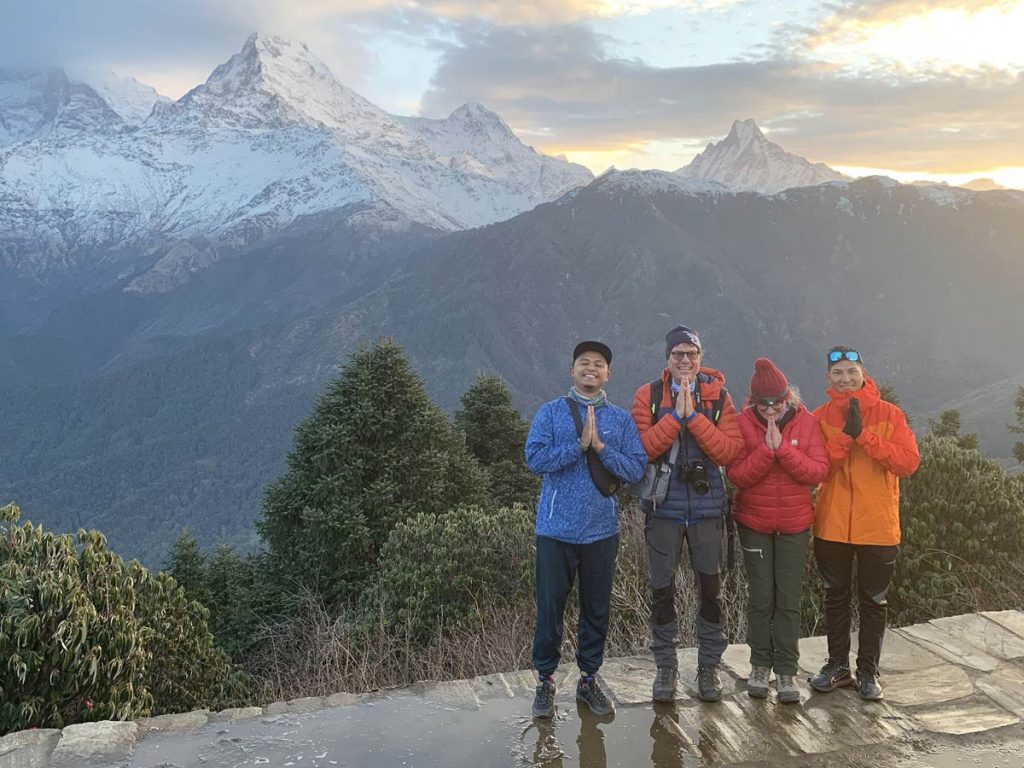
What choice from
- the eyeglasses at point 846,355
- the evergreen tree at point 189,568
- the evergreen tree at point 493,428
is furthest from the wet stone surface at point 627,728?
the evergreen tree at point 493,428

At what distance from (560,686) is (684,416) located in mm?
1919

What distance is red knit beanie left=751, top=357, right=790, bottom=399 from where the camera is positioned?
4359 mm

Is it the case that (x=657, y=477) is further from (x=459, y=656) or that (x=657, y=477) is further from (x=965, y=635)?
(x=459, y=656)

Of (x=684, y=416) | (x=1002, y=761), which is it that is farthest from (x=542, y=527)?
(x=1002, y=761)

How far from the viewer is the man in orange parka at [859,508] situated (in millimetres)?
4402

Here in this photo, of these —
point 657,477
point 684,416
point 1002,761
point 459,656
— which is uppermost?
point 684,416

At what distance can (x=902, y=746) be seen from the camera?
3.95m

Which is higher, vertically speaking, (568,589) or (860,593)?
(568,589)

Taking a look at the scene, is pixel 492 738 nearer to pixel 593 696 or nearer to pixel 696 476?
pixel 593 696

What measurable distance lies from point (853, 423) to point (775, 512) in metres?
0.72

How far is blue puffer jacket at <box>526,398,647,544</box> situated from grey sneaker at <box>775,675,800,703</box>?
1379 millimetres

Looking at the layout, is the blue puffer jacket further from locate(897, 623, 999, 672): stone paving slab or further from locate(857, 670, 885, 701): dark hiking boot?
locate(897, 623, 999, 672): stone paving slab

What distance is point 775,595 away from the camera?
14.8 feet

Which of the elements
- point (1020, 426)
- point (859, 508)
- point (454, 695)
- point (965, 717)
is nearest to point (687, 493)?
point (859, 508)
